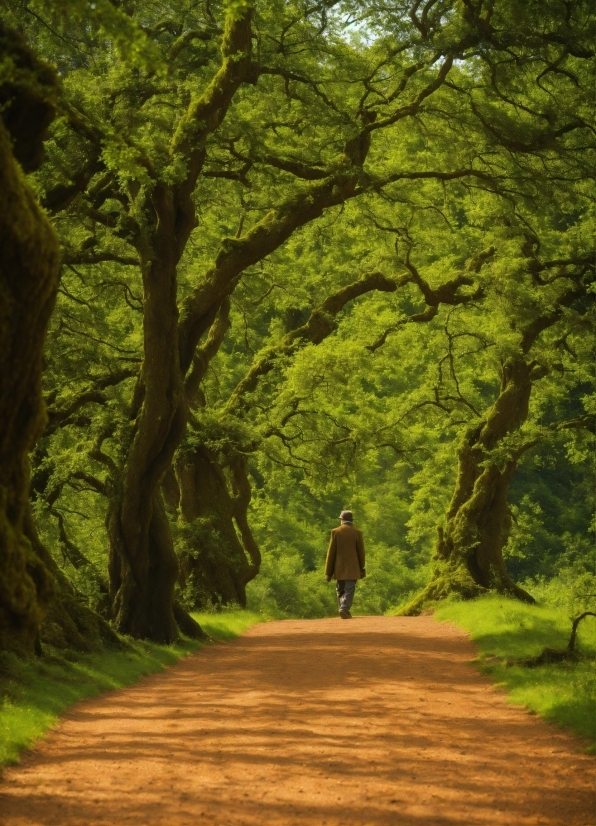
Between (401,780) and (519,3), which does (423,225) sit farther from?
(401,780)

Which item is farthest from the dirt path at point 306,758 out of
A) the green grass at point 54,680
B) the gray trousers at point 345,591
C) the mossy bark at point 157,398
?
the gray trousers at point 345,591

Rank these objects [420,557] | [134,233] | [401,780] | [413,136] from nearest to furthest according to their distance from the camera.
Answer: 1. [401,780]
2. [134,233]
3. [413,136]
4. [420,557]

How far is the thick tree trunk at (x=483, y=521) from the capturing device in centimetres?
2575

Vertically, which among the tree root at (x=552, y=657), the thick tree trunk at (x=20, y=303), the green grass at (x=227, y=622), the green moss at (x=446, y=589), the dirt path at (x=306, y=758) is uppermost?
the thick tree trunk at (x=20, y=303)

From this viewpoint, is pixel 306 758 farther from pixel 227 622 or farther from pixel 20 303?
pixel 227 622

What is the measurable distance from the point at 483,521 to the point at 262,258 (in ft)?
29.4

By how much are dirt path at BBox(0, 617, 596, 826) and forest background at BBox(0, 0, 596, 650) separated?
3.97 ft

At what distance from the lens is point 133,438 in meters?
17.7

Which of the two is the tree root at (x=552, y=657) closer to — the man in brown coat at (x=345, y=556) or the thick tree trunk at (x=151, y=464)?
the thick tree trunk at (x=151, y=464)

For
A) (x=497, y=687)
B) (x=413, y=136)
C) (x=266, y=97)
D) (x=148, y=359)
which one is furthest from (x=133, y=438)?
(x=413, y=136)

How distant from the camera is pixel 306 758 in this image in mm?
8016

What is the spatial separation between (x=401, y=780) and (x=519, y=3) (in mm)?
12759

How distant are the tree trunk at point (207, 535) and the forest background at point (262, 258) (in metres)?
0.06

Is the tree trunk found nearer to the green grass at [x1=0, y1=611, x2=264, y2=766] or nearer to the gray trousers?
the gray trousers
